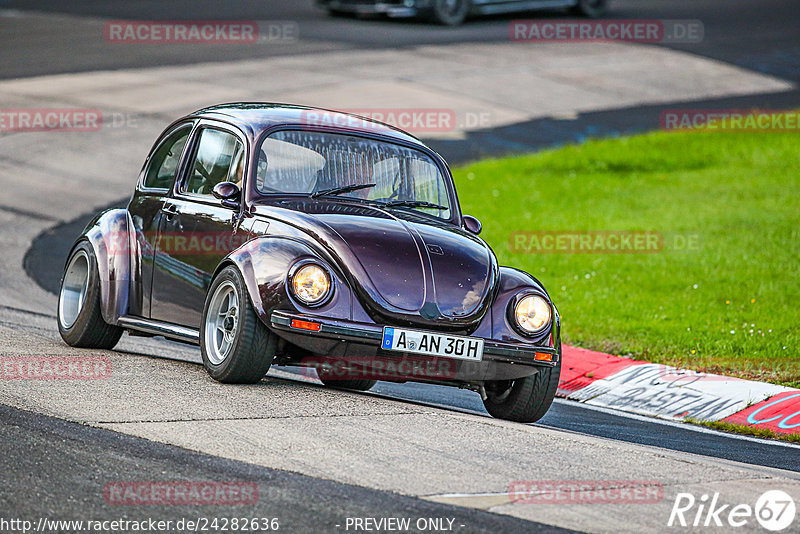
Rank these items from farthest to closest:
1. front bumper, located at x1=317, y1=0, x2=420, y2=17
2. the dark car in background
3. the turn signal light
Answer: the dark car in background
front bumper, located at x1=317, y1=0, x2=420, y2=17
the turn signal light

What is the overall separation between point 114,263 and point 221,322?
154 cm

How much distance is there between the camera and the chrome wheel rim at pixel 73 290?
29.3ft

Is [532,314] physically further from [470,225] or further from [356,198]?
[356,198]

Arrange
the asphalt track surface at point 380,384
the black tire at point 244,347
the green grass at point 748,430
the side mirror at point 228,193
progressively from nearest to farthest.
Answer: the asphalt track surface at point 380,384, the black tire at point 244,347, the side mirror at point 228,193, the green grass at point 748,430

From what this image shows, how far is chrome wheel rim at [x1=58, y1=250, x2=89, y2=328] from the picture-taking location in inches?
351

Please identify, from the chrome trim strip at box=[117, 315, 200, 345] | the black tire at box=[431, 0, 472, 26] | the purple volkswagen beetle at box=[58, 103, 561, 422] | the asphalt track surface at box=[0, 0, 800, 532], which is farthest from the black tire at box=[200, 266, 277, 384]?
the black tire at box=[431, 0, 472, 26]

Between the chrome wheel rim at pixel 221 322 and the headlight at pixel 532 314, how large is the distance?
1669 mm

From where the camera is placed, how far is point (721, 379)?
9.44 metres

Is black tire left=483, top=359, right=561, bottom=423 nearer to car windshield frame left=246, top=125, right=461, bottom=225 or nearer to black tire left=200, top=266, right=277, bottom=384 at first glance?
car windshield frame left=246, top=125, right=461, bottom=225

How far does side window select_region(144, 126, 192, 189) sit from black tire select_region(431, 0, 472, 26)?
68.3ft

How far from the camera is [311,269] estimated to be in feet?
Result: 22.9

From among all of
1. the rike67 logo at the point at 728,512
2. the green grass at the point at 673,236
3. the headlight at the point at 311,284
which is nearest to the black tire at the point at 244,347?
the headlight at the point at 311,284

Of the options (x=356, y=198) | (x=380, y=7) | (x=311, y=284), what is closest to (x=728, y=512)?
(x=311, y=284)

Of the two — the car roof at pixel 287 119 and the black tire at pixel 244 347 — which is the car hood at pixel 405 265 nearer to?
the black tire at pixel 244 347
